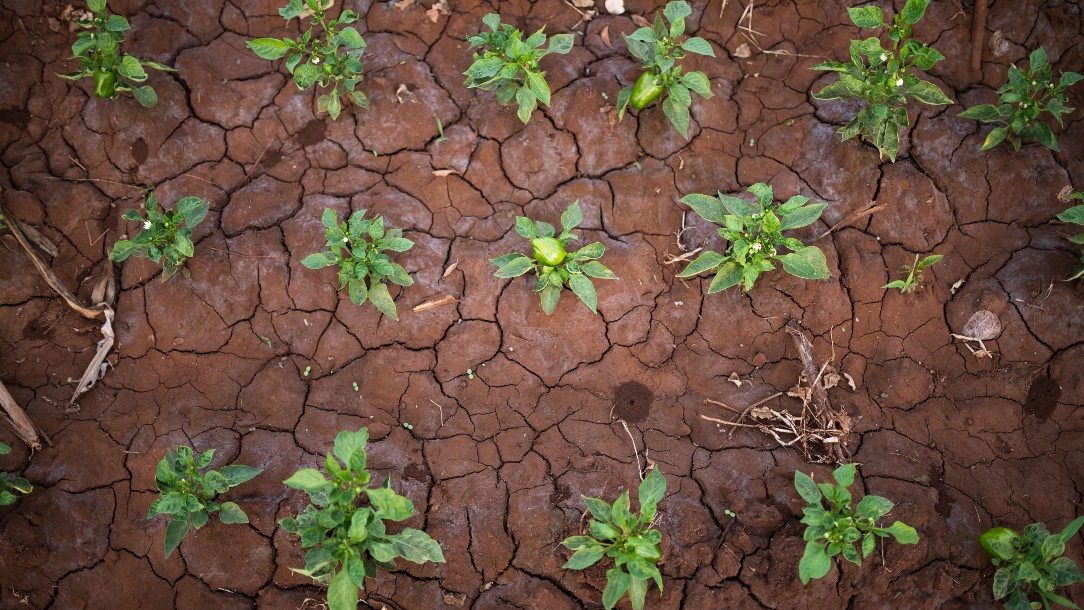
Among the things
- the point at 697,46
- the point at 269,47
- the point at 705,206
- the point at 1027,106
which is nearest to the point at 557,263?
the point at 705,206

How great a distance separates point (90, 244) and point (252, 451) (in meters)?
1.41

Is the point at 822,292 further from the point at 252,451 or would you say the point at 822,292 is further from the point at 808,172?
the point at 252,451

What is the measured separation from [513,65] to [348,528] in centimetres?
220

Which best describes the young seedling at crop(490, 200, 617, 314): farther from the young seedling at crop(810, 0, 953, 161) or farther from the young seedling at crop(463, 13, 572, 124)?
the young seedling at crop(810, 0, 953, 161)

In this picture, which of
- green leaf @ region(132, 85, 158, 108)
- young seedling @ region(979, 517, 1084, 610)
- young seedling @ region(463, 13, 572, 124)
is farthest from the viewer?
green leaf @ region(132, 85, 158, 108)

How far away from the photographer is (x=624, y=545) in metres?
2.76

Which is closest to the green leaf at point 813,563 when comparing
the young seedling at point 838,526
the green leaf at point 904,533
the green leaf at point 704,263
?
the young seedling at point 838,526

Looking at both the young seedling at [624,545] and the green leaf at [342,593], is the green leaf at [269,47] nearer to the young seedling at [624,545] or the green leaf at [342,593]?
the green leaf at [342,593]

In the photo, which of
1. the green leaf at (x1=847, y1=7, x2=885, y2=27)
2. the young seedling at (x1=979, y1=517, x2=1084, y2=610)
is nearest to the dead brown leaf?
the green leaf at (x1=847, y1=7, x2=885, y2=27)

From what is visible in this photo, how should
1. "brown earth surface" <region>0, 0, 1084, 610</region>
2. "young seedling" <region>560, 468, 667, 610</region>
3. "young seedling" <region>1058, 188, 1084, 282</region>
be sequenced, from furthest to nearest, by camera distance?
"young seedling" <region>1058, 188, 1084, 282</region>
"brown earth surface" <region>0, 0, 1084, 610</region>
"young seedling" <region>560, 468, 667, 610</region>

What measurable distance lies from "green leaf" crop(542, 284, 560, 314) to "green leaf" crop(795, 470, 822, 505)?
1290mm

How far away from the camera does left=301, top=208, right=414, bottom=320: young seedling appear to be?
10.5ft

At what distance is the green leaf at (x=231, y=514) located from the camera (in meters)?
2.93

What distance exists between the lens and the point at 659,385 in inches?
133
